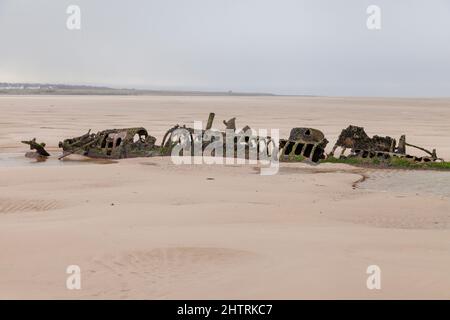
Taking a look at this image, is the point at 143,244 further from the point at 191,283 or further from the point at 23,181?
the point at 23,181

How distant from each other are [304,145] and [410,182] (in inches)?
180

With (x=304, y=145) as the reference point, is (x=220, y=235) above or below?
below

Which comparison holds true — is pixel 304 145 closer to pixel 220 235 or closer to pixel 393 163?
pixel 393 163

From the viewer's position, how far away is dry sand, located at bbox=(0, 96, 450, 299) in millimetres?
6391

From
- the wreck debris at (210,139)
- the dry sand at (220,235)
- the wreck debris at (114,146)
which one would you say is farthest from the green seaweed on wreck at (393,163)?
the wreck debris at (114,146)

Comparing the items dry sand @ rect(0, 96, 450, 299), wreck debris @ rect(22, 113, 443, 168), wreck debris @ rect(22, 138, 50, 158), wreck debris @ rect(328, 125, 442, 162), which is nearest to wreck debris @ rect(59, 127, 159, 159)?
wreck debris @ rect(22, 113, 443, 168)

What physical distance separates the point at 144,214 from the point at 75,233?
169 centimetres

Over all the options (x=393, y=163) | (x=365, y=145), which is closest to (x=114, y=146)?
(x=365, y=145)

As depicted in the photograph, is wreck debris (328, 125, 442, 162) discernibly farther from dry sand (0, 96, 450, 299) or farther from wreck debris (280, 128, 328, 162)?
dry sand (0, 96, 450, 299)

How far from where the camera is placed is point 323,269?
22.9 ft

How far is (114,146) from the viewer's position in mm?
19219

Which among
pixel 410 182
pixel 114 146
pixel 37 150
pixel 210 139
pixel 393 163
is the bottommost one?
pixel 410 182

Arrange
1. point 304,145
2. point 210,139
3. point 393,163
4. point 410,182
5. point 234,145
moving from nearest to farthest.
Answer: point 410,182, point 393,163, point 304,145, point 234,145, point 210,139

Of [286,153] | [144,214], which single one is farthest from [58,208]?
[286,153]
